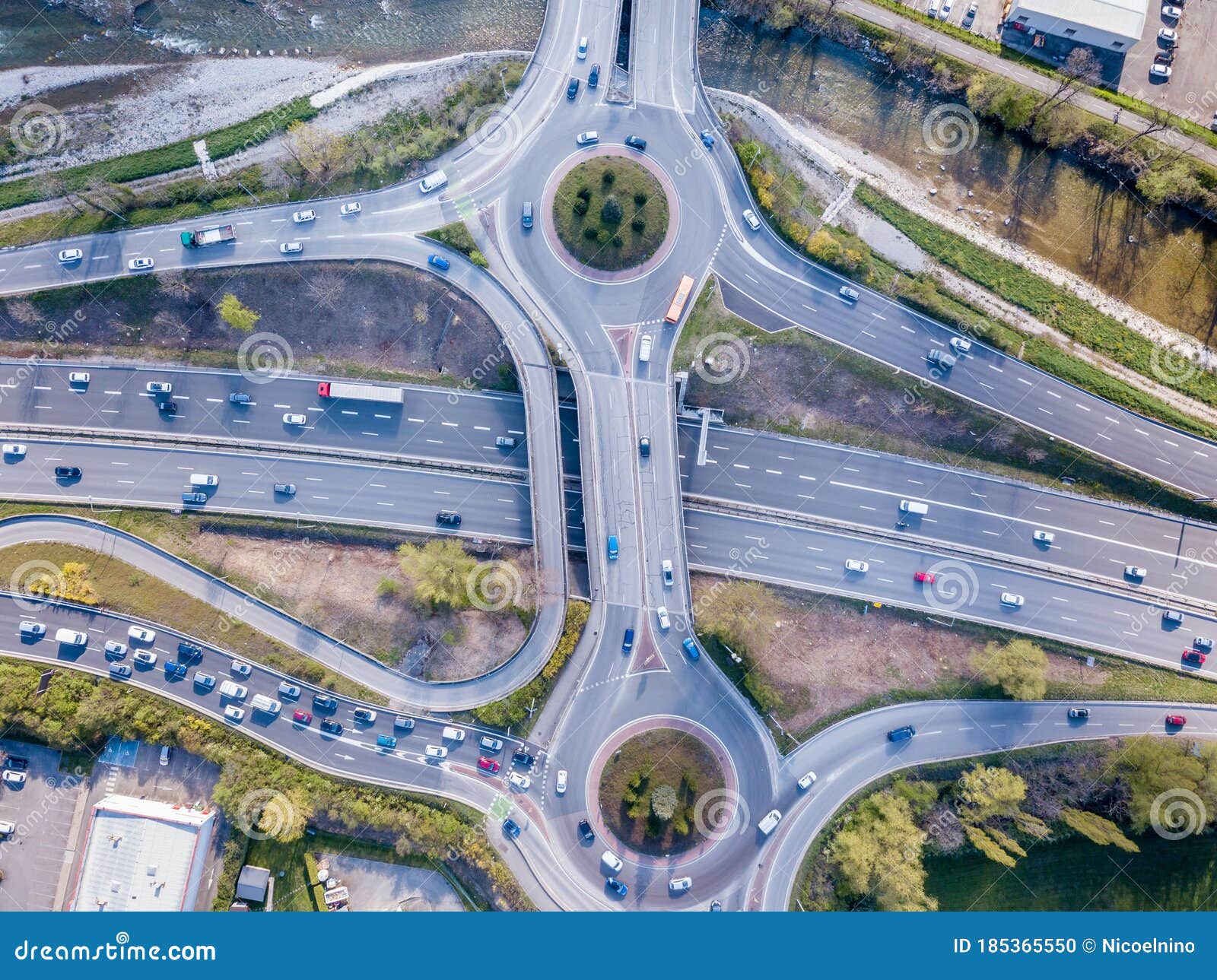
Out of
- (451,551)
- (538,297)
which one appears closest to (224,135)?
(538,297)

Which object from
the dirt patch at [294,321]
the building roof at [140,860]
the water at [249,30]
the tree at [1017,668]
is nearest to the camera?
the building roof at [140,860]

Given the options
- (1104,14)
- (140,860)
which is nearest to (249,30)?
(140,860)

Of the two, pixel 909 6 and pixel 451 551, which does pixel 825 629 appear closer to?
pixel 451 551

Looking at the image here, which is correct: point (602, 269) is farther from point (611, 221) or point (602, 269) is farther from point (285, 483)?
point (285, 483)

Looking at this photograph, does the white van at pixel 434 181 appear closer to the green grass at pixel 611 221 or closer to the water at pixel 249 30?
the green grass at pixel 611 221

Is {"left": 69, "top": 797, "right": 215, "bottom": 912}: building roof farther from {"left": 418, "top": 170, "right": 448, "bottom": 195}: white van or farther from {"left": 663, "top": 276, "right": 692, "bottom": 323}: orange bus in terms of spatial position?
{"left": 663, "top": 276, "right": 692, "bottom": 323}: orange bus

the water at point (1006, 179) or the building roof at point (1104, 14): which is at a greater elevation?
the building roof at point (1104, 14)

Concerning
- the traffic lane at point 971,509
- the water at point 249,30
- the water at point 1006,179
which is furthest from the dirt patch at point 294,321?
A: the water at point 1006,179

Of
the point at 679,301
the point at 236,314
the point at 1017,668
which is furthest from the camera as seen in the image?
the point at 679,301
